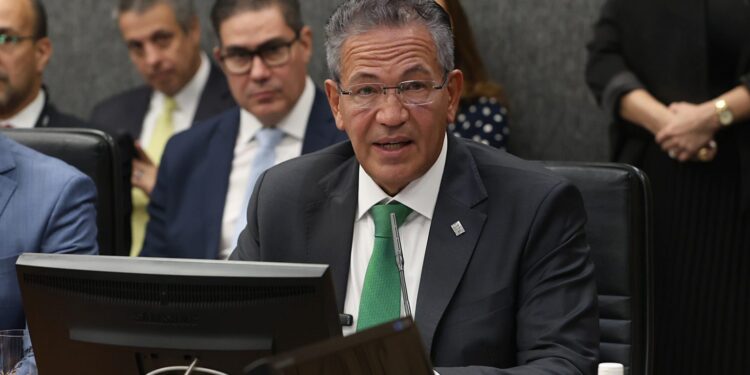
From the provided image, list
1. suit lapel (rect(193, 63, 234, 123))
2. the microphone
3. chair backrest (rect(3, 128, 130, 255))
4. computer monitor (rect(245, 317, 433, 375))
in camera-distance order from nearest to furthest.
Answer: computer monitor (rect(245, 317, 433, 375)), the microphone, chair backrest (rect(3, 128, 130, 255)), suit lapel (rect(193, 63, 234, 123))

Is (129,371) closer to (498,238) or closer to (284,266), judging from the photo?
(284,266)

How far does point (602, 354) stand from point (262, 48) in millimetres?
1671

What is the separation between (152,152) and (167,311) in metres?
2.68

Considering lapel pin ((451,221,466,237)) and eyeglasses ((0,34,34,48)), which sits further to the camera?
eyeglasses ((0,34,34,48))

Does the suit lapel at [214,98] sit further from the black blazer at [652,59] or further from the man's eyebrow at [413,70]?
the man's eyebrow at [413,70]

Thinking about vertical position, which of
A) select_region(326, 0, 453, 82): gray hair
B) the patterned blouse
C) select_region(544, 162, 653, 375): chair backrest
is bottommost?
select_region(544, 162, 653, 375): chair backrest

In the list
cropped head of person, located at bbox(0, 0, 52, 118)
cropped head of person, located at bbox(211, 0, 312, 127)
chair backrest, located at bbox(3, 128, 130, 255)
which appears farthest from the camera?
cropped head of person, located at bbox(0, 0, 52, 118)


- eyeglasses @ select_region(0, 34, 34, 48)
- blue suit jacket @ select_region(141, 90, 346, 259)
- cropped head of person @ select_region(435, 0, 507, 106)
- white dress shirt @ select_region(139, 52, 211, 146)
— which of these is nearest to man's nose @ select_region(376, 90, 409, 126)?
blue suit jacket @ select_region(141, 90, 346, 259)

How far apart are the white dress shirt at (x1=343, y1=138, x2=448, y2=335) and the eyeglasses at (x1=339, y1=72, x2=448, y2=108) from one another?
15cm

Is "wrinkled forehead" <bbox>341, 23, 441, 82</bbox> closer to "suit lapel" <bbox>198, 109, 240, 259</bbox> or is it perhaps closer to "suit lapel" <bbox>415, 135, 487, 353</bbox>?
"suit lapel" <bbox>415, 135, 487, 353</bbox>

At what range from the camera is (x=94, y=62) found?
5105 mm

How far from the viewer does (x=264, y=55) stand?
3742mm

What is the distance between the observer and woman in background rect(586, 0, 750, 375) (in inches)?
133

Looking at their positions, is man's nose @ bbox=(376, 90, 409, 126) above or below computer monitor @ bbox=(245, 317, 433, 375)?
above
